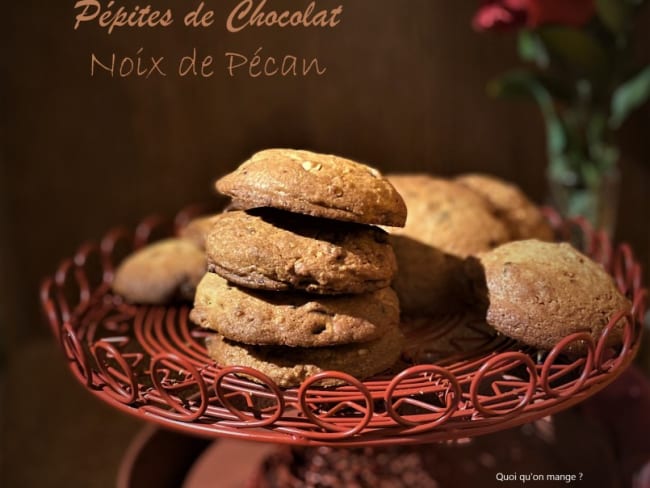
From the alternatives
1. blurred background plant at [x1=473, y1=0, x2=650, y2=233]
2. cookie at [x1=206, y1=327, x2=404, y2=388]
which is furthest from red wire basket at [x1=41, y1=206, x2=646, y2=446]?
blurred background plant at [x1=473, y1=0, x2=650, y2=233]

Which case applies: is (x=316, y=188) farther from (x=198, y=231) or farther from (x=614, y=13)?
(x=614, y=13)

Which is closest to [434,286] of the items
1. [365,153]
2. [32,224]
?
[365,153]

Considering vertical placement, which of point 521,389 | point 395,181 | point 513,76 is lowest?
point 521,389

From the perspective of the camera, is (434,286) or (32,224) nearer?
(434,286)

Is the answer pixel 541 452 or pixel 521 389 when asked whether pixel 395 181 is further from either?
pixel 541 452

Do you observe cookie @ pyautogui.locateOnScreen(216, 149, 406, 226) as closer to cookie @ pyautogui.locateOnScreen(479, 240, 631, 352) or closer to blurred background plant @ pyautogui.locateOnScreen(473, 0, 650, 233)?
cookie @ pyautogui.locateOnScreen(479, 240, 631, 352)

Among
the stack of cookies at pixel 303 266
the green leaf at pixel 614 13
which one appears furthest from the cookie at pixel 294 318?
the green leaf at pixel 614 13
